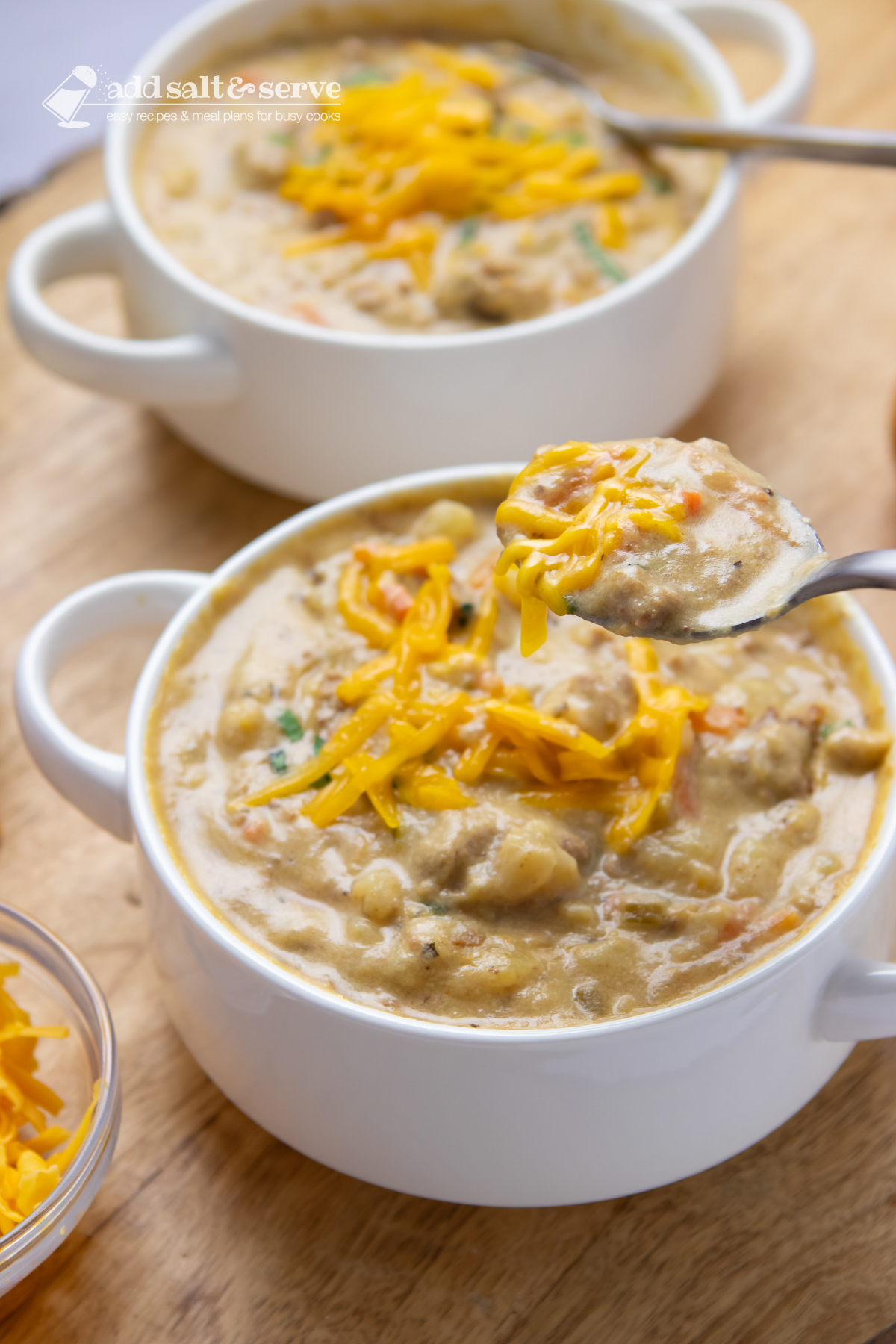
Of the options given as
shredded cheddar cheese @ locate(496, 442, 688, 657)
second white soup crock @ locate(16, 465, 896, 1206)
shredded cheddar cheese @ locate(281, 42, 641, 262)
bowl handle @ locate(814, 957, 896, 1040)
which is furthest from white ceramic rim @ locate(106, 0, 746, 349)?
bowl handle @ locate(814, 957, 896, 1040)

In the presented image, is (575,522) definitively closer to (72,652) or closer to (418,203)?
(72,652)

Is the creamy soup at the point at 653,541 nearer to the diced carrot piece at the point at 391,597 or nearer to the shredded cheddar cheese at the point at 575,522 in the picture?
the shredded cheddar cheese at the point at 575,522

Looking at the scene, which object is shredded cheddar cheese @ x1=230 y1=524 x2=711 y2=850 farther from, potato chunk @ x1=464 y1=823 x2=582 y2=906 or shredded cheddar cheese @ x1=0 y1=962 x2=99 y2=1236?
shredded cheddar cheese @ x1=0 y1=962 x2=99 y2=1236

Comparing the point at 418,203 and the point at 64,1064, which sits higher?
the point at 418,203

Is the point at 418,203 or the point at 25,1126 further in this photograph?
the point at 418,203

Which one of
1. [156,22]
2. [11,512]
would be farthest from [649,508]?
[156,22]

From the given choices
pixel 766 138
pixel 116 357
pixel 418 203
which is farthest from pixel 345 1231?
pixel 766 138

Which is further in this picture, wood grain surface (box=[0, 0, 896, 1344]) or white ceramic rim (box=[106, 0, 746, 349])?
white ceramic rim (box=[106, 0, 746, 349])
